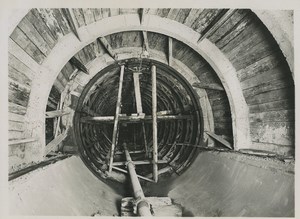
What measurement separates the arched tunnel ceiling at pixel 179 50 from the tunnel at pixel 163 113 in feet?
0.05

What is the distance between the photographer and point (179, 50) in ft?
14.4

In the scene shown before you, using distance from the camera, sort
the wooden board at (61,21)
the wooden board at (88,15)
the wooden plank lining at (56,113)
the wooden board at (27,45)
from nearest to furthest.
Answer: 1. the wooden board at (27,45)
2. the wooden board at (61,21)
3. the wooden board at (88,15)
4. the wooden plank lining at (56,113)

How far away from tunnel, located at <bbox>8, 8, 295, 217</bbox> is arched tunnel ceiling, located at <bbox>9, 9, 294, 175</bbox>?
0.6 inches

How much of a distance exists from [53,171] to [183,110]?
330 centimetres

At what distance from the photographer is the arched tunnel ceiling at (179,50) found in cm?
292

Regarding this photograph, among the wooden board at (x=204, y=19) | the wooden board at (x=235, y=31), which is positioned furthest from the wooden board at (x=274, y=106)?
the wooden board at (x=204, y=19)

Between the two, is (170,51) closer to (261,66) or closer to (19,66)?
(261,66)

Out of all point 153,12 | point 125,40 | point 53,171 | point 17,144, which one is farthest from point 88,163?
point 153,12

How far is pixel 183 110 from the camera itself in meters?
5.41

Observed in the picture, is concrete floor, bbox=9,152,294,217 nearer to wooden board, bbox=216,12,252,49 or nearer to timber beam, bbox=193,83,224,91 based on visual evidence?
timber beam, bbox=193,83,224,91

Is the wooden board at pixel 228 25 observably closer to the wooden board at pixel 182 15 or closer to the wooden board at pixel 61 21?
the wooden board at pixel 182 15

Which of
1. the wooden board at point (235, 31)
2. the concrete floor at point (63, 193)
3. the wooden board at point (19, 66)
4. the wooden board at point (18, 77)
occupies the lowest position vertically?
the concrete floor at point (63, 193)

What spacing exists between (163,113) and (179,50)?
1.59 meters

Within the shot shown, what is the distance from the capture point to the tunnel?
2686 millimetres
